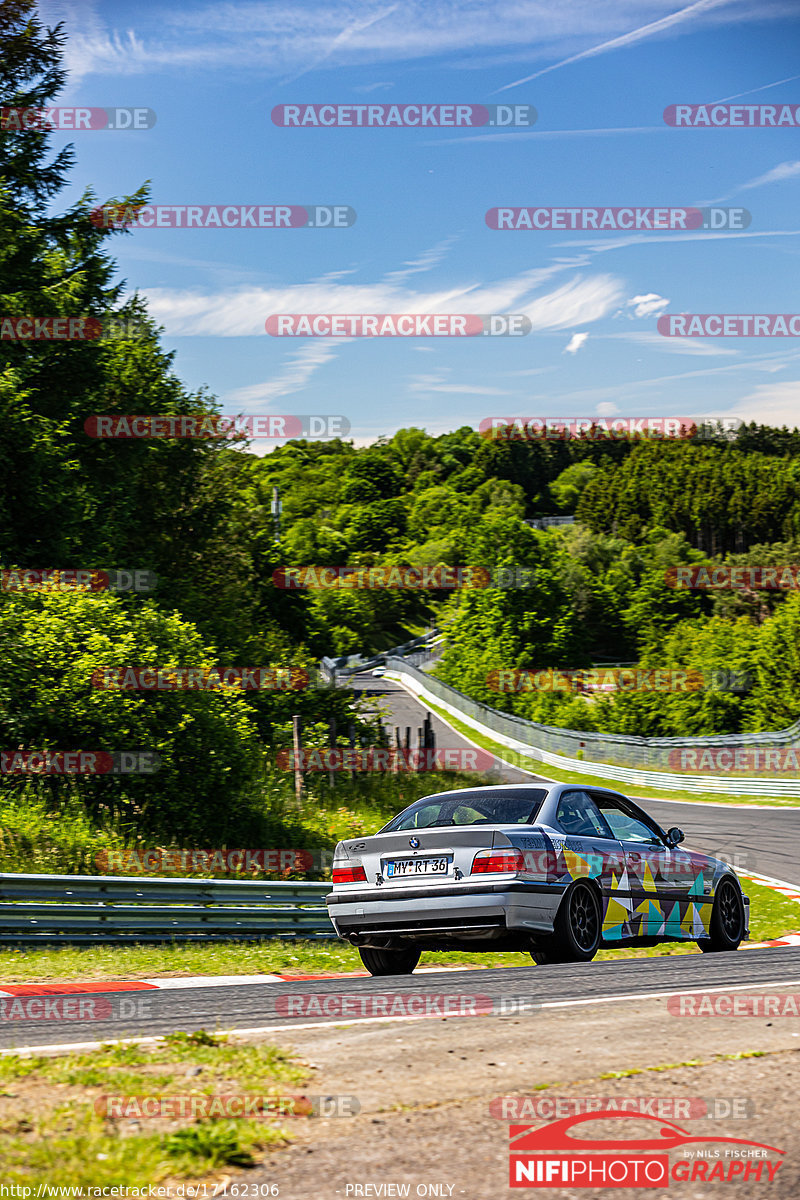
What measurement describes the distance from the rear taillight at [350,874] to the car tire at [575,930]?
1.34 meters

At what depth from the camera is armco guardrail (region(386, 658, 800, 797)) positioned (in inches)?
1540

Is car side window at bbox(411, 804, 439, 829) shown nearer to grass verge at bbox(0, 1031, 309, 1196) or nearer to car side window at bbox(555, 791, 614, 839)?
car side window at bbox(555, 791, 614, 839)

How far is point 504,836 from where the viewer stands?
26.3 feet

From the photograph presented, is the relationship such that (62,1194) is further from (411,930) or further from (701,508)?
(701,508)

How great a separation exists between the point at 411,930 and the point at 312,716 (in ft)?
77.3

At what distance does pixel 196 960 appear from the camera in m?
10.1

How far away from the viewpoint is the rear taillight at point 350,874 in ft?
27.8

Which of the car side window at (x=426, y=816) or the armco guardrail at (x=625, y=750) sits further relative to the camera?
the armco guardrail at (x=625, y=750)

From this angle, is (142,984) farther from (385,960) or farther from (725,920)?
(725,920)

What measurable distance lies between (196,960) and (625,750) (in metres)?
39.9

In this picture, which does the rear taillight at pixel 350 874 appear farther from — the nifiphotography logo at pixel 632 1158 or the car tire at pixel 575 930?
the nifiphotography logo at pixel 632 1158

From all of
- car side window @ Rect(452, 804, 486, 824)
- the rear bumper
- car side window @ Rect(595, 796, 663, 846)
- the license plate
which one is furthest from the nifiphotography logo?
car side window @ Rect(595, 796, 663, 846)

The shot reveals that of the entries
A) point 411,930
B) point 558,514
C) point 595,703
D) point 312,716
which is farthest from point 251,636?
point 558,514

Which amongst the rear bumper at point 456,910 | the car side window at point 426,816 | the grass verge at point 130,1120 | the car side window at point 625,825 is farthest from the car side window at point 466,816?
the grass verge at point 130,1120
